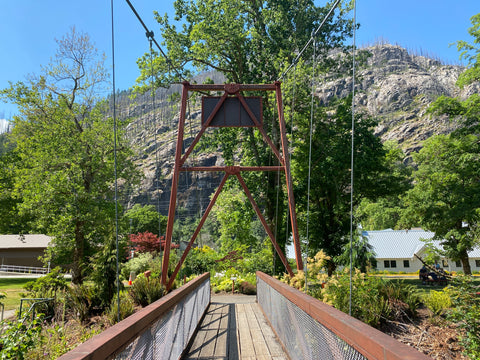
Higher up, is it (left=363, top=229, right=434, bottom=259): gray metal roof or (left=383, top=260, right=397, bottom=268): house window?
(left=363, top=229, right=434, bottom=259): gray metal roof

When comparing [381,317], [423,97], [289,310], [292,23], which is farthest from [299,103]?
[423,97]

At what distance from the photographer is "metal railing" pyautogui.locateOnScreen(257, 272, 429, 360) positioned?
1757 millimetres

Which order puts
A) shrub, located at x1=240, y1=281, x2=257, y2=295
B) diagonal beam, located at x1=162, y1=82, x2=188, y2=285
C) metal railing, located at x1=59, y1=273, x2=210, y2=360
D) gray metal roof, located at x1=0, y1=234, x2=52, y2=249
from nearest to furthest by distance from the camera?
1. metal railing, located at x1=59, y1=273, x2=210, y2=360
2. diagonal beam, located at x1=162, y1=82, x2=188, y2=285
3. shrub, located at x1=240, y1=281, x2=257, y2=295
4. gray metal roof, located at x1=0, y1=234, x2=52, y2=249

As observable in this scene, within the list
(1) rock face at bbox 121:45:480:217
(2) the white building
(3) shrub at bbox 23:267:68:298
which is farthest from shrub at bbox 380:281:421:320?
(1) rock face at bbox 121:45:480:217

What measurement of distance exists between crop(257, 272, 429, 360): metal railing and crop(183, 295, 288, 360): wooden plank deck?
47cm

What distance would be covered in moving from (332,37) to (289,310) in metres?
17.3

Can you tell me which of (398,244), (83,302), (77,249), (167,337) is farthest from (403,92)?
(167,337)

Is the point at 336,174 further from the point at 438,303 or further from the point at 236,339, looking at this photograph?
the point at 236,339

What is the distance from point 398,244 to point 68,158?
38312 millimetres

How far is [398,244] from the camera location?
46.4 m

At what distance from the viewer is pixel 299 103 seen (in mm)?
18156

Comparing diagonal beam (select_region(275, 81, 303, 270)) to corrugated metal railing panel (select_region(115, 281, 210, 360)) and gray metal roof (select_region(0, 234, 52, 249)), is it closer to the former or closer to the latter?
corrugated metal railing panel (select_region(115, 281, 210, 360))

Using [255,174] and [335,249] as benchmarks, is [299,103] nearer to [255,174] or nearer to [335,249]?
[255,174]

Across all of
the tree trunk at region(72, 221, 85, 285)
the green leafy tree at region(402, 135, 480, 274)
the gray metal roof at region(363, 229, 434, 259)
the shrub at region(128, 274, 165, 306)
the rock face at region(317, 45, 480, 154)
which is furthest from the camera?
the rock face at region(317, 45, 480, 154)
